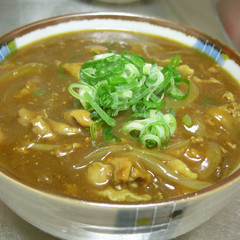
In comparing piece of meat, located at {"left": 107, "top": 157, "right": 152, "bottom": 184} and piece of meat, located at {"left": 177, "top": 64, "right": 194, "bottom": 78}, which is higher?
piece of meat, located at {"left": 177, "top": 64, "right": 194, "bottom": 78}

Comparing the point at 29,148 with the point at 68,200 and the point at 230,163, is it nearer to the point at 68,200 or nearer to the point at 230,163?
the point at 68,200

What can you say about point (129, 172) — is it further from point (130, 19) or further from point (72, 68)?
point (130, 19)

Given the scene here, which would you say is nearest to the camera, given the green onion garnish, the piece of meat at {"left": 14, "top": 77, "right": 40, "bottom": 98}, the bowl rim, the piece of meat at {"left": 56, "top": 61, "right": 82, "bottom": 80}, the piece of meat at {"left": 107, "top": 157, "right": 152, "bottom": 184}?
the bowl rim

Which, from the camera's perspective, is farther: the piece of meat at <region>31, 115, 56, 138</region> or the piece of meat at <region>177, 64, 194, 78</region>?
the piece of meat at <region>177, 64, 194, 78</region>

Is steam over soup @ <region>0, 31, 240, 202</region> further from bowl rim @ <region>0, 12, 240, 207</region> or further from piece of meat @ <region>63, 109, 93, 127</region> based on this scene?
bowl rim @ <region>0, 12, 240, 207</region>

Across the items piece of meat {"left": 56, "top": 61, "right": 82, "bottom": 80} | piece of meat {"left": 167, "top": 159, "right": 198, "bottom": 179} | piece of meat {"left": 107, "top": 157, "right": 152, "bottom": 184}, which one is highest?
piece of meat {"left": 56, "top": 61, "right": 82, "bottom": 80}

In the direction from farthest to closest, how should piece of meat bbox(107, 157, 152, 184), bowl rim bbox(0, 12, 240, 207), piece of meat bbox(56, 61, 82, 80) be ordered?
piece of meat bbox(56, 61, 82, 80)
piece of meat bbox(107, 157, 152, 184)
bowl rim bbox(0, 12, 240, 207)

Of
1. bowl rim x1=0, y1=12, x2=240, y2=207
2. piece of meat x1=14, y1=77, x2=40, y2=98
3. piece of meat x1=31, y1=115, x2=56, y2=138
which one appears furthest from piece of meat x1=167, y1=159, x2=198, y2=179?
piece of meat x1=14, y1=77, x2=40, y2=98

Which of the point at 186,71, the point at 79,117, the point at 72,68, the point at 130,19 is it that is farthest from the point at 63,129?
the point at 130,19

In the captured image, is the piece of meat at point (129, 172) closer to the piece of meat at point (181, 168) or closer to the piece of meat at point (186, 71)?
the piece of meat at point (181, 168)
